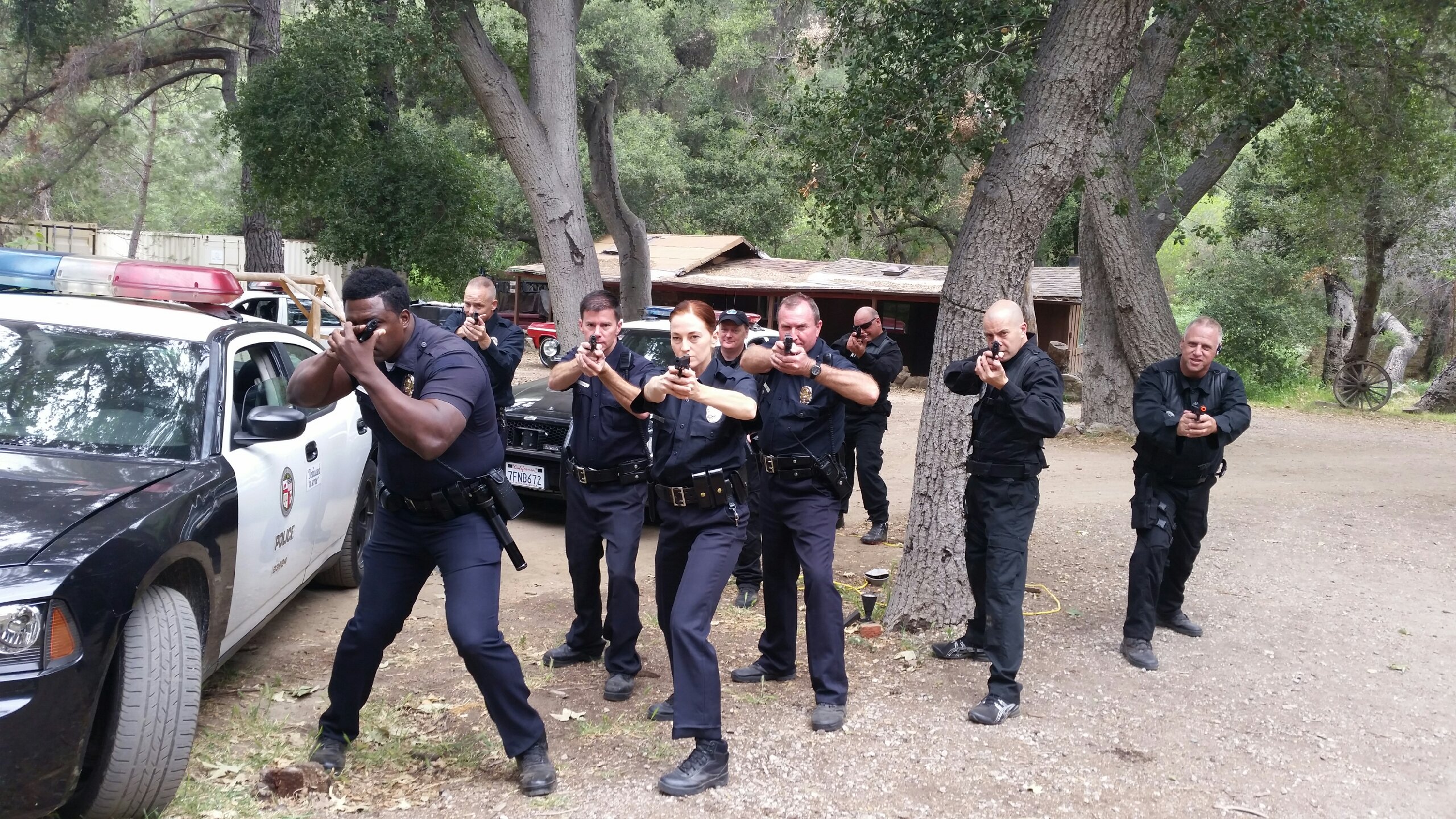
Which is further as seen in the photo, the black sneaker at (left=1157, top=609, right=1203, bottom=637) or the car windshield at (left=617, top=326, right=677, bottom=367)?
the car windshield at (left=617, top=326, right=677, bottom=367)

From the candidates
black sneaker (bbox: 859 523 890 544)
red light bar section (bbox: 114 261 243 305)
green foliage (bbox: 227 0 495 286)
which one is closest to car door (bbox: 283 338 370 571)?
red light bar section (bbox: 114 261 243 305)

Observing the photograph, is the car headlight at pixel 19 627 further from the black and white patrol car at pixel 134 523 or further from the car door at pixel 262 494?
the car door at pixel 262 494

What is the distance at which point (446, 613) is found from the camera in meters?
3.77

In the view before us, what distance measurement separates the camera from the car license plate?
8016 mm

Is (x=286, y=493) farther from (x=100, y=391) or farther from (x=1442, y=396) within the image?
(x=1442, y=396)

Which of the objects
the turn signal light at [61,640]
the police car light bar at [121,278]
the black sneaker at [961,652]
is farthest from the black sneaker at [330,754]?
the police car light bar at [121,278]

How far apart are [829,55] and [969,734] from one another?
21.5 feet

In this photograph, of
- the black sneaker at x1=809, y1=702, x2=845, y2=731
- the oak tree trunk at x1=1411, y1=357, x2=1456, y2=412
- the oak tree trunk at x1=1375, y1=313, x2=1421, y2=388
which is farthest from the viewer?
the oak tree trunk at x1=1375, y1=313, x2=1421, y2=388

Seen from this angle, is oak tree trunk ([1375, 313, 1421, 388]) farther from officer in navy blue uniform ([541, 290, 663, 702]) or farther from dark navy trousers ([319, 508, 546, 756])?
dark navy trousers ([319, 508, 546, 756])

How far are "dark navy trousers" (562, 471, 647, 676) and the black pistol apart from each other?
66.2 inches

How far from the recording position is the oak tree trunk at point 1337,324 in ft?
Answer: 89.0

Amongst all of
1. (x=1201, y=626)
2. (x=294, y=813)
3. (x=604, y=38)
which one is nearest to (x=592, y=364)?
(x=294, y=813)

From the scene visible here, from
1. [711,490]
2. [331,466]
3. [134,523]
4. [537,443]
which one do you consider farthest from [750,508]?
[134,523]

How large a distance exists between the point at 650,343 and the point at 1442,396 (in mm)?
17752
